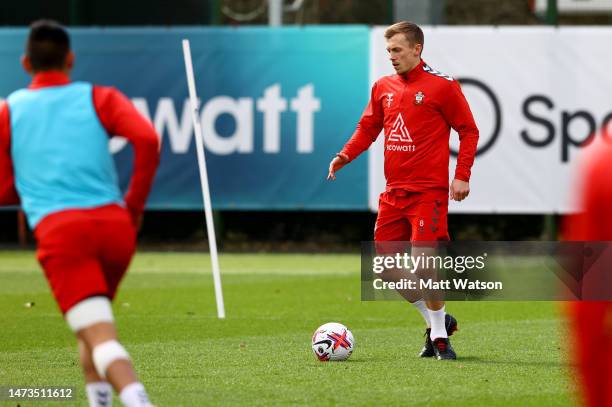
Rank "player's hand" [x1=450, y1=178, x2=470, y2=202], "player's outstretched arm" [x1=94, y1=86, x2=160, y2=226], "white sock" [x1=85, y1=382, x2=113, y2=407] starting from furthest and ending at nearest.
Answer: "player's hand" [x1=450, y1=178, x2=470, y2=202] < "white sock" [x1=85, y1=382, x2=113, y2=407] < "player's outstretched arm" [x1=94, y1=86, x2=160, y2=226]

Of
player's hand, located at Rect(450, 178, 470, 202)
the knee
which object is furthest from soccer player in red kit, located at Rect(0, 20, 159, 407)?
player's hand, located at Rect(450, 178, 470, 202)

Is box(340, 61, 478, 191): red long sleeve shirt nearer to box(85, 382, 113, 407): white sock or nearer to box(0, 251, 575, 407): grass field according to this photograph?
box(0, 251, 575, 407): grass field

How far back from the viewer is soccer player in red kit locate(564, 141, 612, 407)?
300 cm

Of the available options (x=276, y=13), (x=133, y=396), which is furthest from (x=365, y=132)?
(x=276, y=13)

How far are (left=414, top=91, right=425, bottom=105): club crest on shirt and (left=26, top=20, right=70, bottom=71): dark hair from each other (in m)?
3.54

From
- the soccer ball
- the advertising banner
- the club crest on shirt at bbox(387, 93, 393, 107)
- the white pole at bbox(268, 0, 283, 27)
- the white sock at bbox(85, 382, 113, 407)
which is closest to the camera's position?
the white sock at bbox(85, 382, 113, 407)

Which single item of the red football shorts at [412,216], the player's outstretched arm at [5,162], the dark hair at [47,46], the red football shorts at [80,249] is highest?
the dark hair at [47,46]

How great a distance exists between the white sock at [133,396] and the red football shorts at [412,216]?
12.0 feet

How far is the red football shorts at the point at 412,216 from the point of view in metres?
8.50

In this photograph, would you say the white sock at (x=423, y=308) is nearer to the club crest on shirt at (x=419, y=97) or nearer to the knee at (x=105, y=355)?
the club crest on shirt at (x=419, y=97)

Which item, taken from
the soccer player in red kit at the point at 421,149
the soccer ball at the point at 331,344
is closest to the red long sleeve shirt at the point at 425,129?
the soccer player in red kit at the point at 421,149

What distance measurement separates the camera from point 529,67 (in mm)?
17984

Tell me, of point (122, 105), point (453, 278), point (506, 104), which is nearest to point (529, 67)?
point (506, 104)

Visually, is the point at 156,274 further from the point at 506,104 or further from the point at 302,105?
the point at 506,104
